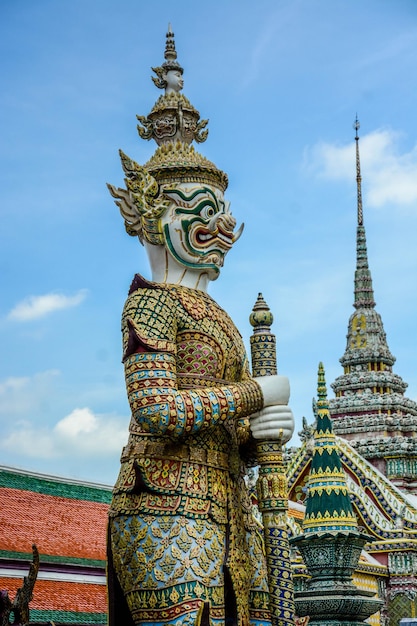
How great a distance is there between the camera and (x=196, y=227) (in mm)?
7031

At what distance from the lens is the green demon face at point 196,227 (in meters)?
7.01

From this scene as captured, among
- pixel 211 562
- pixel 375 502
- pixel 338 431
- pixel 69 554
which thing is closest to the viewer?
pixel 211 562

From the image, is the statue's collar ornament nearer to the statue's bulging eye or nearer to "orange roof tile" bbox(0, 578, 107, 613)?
the statue's bulging eye

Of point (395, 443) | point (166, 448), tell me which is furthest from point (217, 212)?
point (395, 443)

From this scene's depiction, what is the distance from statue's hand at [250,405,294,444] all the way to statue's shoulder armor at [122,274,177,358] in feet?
2.32

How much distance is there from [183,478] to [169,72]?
281 cm

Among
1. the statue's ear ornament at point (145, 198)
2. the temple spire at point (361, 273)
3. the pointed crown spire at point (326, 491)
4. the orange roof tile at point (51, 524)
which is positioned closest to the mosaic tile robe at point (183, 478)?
the statue's ear ornament at point (145, 198)

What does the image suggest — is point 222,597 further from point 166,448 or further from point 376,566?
point 376,566

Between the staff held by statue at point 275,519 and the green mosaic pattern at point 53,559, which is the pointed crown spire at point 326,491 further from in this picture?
the staff held by statue at point 275,519

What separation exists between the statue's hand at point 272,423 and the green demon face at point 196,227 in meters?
0.99

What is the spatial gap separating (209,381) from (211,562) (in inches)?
41.8

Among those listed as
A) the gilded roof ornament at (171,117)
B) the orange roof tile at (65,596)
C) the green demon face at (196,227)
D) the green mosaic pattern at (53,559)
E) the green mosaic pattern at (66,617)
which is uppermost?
the gilded roof ornament at (171,117)

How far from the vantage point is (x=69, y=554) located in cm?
1056

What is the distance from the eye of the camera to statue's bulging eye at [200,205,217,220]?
23.1 feet
